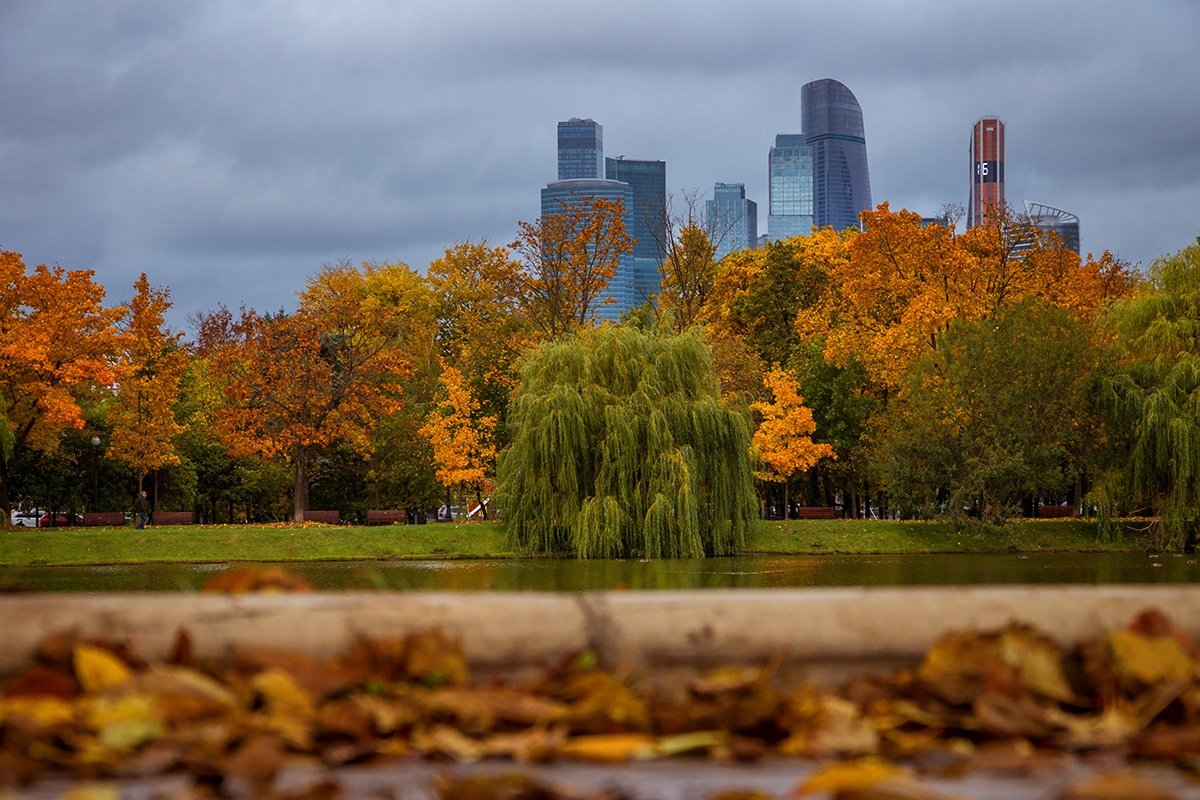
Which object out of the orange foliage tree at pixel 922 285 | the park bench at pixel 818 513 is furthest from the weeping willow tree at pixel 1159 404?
the park bench at pixel 818 513

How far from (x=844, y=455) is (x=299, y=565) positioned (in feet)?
72.0

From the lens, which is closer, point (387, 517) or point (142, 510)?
point (142, 510)

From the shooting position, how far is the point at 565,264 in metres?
44.3

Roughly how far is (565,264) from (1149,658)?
41.3 meters

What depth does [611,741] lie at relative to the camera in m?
3.11

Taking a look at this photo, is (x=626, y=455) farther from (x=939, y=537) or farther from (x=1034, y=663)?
(x=1034, y=663)

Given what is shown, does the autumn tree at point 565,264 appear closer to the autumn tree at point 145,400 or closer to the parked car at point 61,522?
the autumn tree at point 145,400

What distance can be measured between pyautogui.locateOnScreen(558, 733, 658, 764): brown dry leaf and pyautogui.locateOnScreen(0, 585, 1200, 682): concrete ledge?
14.8 inches

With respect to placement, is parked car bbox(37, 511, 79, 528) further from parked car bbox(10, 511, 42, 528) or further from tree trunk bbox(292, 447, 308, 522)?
parked car bbox(10, 511, 42, 528)

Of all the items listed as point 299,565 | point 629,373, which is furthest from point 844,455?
point 299,565

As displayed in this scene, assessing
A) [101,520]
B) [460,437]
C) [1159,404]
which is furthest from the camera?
[101,520]

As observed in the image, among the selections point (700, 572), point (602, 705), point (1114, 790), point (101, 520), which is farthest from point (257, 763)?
point (101, 520)

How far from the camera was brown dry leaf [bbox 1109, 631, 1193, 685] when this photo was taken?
3361mm

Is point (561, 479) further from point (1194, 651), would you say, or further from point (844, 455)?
point (1194, 651)
